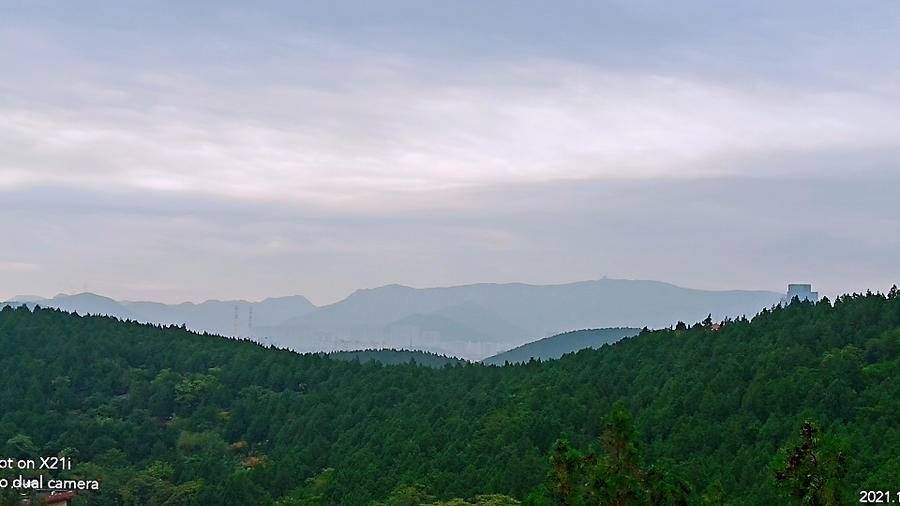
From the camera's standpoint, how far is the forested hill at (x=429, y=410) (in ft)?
209

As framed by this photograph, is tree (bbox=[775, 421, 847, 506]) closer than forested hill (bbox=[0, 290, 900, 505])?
Yes

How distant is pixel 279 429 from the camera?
96562 mm

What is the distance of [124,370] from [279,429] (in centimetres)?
2548

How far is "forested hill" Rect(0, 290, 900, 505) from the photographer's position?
63.6m

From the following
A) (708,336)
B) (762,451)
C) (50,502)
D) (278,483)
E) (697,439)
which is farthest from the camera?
(708,336)

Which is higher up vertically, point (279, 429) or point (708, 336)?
point (708, 336)

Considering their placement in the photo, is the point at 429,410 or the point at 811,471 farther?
the point at 429,410

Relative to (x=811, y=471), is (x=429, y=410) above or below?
below

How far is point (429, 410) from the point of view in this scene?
88.7 meters

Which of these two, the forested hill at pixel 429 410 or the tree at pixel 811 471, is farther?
the forested hill at pixel 429 410

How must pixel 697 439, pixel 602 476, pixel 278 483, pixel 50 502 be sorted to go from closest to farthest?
pixel 602 476
pixel 697 439
pixel 50 502
pixel 278 483

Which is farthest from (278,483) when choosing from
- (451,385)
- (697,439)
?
(697,439)

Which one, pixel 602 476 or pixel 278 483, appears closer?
pixel 602 476

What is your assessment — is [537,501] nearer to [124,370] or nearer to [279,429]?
[279,429]
